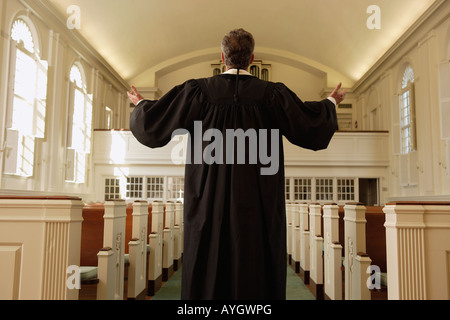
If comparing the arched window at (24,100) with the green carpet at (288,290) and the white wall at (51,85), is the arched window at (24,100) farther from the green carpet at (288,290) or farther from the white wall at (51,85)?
the green carpet at (288,290)

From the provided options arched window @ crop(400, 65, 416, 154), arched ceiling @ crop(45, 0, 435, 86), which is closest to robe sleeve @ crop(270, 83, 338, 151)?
arched ceiling @ crop(45, 0, 435, 86)

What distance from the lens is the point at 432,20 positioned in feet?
32.4

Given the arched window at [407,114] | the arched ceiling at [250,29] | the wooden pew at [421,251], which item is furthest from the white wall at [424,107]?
the wooden pew at [421,251]

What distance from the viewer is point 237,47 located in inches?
88.9

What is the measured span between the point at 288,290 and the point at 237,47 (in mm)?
3807

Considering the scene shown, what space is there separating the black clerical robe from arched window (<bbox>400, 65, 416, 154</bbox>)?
31.7ft

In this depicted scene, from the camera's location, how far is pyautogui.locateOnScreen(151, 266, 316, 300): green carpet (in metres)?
4.86

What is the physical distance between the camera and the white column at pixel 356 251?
3.31 metres

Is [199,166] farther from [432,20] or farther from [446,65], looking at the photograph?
[432,20]

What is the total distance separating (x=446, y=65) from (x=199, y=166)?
9.05 metres

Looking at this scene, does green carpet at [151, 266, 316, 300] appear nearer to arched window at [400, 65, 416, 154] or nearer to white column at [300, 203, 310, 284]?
white column at [300, 203, 310, 284]

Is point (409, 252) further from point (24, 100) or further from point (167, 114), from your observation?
point (24, 100)

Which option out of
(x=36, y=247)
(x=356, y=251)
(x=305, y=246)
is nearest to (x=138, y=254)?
(x=356, y=251)
